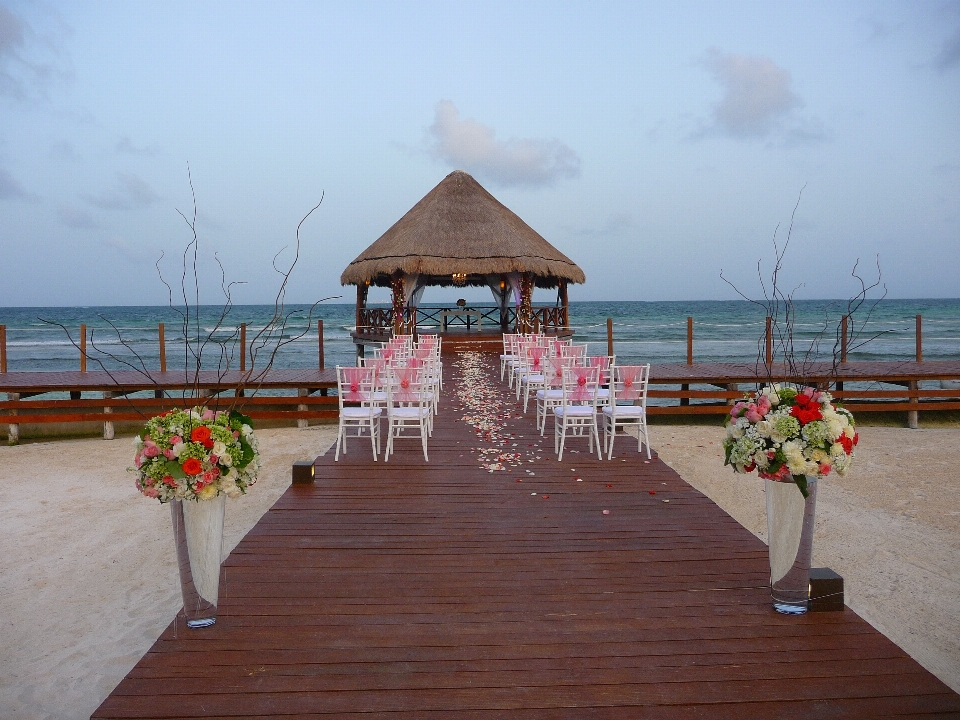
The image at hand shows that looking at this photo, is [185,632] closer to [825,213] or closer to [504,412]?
[504,412]

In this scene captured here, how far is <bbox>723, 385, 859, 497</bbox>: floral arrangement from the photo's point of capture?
9.05ft

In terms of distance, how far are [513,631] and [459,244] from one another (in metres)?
15.2

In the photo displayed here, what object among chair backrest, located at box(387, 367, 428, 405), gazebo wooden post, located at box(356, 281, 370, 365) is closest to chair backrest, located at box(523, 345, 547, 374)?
chair backrest, located at box(387, 367, 428, 405)

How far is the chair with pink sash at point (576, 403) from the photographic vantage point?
6188 mm

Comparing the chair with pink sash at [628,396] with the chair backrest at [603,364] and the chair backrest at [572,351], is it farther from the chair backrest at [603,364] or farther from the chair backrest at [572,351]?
the chair backrest at [572,351]

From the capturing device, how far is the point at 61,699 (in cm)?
345

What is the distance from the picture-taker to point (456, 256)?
17.0 m

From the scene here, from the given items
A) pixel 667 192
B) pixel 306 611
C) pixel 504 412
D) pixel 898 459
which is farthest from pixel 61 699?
pixel 667 192

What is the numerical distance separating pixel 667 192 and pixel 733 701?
25.1m

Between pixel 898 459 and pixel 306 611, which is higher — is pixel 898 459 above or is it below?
below

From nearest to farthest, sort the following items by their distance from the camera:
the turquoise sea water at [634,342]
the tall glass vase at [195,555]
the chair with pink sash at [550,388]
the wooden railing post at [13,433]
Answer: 1. the tall glass vase at [195,555]
2. the chair with pink sash at [550,388]
3. the wooden railing post at [13,433]
4. the turquoise sea water at [634,342]

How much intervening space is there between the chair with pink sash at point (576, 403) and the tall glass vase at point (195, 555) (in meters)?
3.64

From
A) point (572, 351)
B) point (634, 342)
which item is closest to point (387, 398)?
point (572, 351)

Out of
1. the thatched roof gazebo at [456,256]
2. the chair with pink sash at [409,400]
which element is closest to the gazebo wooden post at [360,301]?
the thatched roof gazebo at [456,256]
